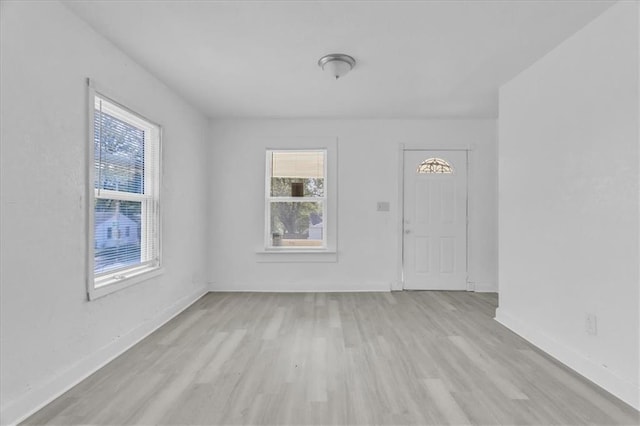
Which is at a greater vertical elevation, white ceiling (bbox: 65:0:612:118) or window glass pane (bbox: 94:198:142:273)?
white ceiling (bbox: 65:0:612:118)

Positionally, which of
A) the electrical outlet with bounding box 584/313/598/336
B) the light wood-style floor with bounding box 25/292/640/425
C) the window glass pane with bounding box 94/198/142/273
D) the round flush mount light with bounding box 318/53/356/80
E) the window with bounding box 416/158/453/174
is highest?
the round flush mount light with bounding box 318/53/356/80

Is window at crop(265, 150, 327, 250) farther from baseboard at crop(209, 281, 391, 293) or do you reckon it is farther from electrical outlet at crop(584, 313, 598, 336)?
electrical outlet at crop(584, 313, 598, 336)

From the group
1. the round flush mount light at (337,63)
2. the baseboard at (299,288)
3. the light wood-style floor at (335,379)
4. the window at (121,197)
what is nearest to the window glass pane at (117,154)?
the window at (121,197)

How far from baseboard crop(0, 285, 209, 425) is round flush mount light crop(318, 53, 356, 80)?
287 centimetres

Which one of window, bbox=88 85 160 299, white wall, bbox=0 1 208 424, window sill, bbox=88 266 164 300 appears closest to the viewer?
white wall, bbox=0 1 208 424

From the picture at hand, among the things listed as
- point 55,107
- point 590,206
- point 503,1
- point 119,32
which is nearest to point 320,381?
point 590,206

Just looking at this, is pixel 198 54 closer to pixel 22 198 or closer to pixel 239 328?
pixel 22 198

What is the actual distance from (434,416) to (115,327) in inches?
96.3

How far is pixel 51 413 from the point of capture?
6.10ft

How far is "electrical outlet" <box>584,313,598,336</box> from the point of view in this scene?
2.24 m

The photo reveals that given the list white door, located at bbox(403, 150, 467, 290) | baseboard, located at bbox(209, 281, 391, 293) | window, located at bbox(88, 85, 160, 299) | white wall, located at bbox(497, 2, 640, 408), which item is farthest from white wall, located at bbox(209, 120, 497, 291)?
white wall, located at bbox(497, 2, 640, 408)

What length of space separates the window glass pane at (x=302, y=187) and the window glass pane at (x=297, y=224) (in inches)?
5.3

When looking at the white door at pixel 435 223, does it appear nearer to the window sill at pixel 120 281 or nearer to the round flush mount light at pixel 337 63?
the round flush mount light at pixel 337 63

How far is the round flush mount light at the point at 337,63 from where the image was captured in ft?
9.10
